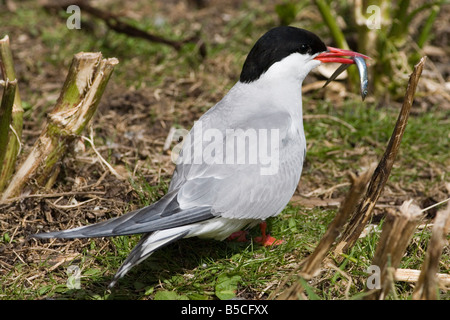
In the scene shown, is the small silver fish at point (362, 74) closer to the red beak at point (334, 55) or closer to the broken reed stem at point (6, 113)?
the red beak at point (334, 55)

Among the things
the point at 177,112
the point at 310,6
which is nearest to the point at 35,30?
Answer: the point at 177,112

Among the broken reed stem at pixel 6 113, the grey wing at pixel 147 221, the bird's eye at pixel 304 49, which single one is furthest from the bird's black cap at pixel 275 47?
the broken reed stem at pixel 6 113

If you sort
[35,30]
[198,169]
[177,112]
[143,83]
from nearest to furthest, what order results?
[198,169]
[177,112]
[143,83]
[35,30]

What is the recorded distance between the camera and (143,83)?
4727 millimetres

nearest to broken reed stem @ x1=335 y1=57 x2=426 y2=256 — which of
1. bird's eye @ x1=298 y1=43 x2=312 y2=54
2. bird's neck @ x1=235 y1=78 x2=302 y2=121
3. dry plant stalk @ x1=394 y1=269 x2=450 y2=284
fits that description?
dry plant stalk @ x1=394 y1=269 x2=450 y2=284

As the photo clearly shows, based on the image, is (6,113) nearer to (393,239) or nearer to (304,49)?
(304,49)

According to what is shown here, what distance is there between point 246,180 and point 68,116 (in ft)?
3.30

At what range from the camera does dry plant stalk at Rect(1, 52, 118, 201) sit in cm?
303

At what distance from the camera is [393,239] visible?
2090mm

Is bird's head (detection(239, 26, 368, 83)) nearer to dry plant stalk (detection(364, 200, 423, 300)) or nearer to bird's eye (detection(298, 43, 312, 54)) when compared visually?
bird's eye (detection(298, 43, 312, 54))

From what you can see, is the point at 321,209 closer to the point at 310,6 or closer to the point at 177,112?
the point at 177,112
